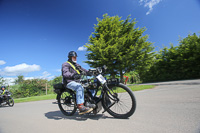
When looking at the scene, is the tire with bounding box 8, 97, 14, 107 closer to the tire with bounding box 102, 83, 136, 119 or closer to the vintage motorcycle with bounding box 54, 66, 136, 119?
the vintage motorcycle with bounding box 54, 66, 136, 119

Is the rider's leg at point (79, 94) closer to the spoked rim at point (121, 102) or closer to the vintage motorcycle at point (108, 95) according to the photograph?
the vintage motorcycle at point (108, 95)

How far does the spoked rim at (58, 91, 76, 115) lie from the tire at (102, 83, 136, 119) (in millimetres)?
1066

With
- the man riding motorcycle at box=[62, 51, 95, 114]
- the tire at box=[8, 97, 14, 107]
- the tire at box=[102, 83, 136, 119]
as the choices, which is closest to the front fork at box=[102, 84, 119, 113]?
the tire at box=[102, 83, 136, 119]

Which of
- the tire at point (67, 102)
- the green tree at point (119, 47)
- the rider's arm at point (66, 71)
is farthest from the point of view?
the green tree at point (119, 47)

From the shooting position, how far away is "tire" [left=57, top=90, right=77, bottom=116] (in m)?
3.36

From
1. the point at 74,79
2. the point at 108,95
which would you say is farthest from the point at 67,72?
the point at 108,95

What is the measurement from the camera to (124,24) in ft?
52.6

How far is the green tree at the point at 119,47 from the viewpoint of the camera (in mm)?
13414

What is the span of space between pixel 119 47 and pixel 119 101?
11308mm

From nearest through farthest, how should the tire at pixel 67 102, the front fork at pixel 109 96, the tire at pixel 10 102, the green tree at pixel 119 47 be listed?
the front fork at pixel 109 96 → the tire at pixel 67 102 → the tire at pixel 10 102 → the green tree at pixel 119 47

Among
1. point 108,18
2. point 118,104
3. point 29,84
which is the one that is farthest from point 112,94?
point 29,84

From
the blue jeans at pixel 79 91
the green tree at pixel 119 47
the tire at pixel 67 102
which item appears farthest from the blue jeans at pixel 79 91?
the green tree at pixel 119 47

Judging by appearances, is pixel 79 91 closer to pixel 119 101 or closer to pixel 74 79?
pixel 74 79

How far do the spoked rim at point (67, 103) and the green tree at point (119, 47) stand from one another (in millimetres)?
9867
